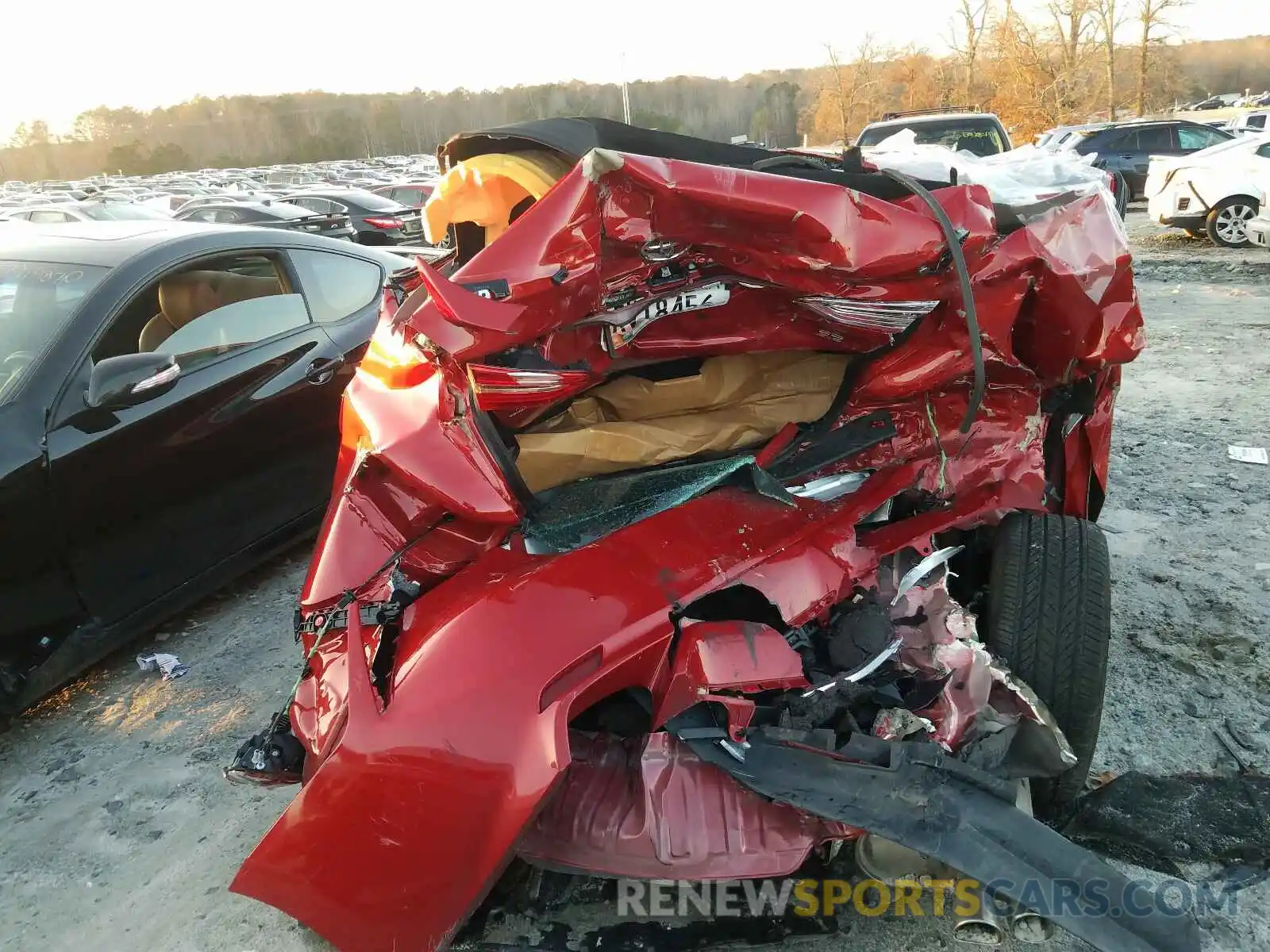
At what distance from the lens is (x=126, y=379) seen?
2623 mm

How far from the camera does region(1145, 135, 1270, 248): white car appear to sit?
8914 mm

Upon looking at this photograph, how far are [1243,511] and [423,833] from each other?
11.6ft

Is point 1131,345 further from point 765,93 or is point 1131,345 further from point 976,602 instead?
point 765,93

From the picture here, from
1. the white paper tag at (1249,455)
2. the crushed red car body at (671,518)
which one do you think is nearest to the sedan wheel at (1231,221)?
the white paper tag at (1249,455)

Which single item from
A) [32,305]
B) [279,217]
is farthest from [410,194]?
[32,305]

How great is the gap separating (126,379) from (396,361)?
1.00 metres

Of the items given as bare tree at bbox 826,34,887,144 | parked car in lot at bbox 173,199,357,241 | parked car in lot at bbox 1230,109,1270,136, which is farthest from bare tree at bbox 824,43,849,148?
parked car in lot at bbox 173,199,357,241

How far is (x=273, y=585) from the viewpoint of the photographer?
349 centimetres

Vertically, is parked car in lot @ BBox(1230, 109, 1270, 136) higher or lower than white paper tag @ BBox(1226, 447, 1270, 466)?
higher

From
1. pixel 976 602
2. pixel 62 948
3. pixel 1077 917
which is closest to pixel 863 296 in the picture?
pixel 976 602

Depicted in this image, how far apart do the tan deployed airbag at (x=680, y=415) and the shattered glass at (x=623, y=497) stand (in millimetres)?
55

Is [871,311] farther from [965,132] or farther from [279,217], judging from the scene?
[279,217]

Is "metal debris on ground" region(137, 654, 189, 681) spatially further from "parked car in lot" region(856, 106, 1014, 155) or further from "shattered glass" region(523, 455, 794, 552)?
"parked car in lot" region(856, 106, 1014, 155)

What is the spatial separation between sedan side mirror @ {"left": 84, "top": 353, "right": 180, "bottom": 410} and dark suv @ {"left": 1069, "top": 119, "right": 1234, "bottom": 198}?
590 inches
